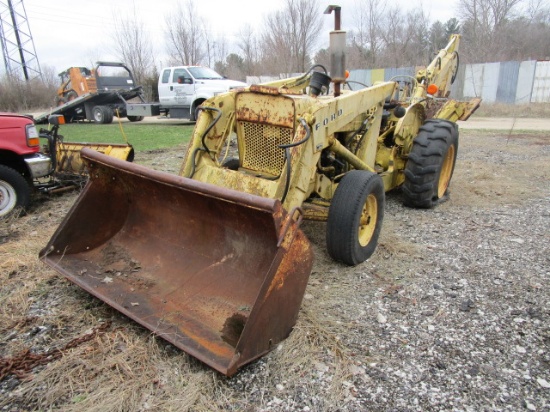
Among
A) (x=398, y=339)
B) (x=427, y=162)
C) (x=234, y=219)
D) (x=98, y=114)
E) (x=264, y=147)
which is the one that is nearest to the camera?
(x=398, y=339)

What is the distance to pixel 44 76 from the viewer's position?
A: 98.7 ft

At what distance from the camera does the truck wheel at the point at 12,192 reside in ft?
17.3

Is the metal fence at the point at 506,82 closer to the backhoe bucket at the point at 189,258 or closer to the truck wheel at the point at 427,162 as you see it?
the truck wheel at the point at 427,162

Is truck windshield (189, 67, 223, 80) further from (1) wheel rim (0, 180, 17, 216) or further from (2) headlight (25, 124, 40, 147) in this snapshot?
(1) wheel rim (0, 180, 17, 216)

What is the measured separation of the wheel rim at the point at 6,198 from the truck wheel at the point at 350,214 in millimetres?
4106

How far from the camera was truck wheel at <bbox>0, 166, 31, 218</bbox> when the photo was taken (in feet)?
17.3

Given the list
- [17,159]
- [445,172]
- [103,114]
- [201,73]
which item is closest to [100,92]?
[103,114]

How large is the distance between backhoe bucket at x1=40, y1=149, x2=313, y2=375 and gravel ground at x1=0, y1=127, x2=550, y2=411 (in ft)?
0.58

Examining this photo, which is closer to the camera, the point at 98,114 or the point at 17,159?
the point at 17,159

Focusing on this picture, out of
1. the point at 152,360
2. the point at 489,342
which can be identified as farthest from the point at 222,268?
the point at 489,342

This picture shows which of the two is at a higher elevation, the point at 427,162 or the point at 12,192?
the point at 427,162

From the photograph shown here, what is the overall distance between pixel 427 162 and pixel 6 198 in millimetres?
5179

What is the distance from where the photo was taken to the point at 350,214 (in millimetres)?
3551

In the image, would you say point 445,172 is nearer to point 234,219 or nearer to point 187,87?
point 234,219
